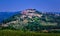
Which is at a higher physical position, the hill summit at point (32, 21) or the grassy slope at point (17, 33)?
the hill summit at point (32, 21)

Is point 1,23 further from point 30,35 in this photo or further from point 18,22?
point 30,35

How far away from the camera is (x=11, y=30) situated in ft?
14.4

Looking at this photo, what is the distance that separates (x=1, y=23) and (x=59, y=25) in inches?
54.4

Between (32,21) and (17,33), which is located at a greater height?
(32,21)

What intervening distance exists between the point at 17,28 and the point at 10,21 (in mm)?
237

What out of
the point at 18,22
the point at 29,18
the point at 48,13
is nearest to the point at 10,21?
the point at 18,22

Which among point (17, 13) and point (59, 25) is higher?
point (17, 13)

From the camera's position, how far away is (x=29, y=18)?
4.44m

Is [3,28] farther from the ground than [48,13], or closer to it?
closer to it

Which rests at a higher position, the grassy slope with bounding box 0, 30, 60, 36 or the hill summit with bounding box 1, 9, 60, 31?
the hill summit with bounding box 1, 9, 60, 31

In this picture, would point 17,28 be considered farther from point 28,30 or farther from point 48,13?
point 48,13

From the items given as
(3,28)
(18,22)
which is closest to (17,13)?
(18,22)

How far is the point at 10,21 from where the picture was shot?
14.5 feet

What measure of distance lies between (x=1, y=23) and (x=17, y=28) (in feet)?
1.32
